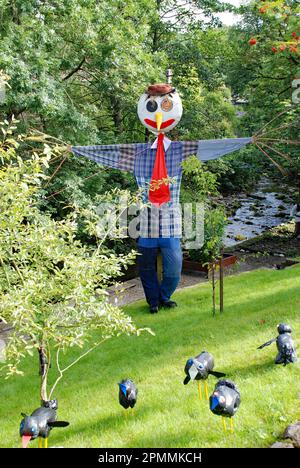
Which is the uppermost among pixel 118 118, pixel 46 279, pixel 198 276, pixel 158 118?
pixel 158 118

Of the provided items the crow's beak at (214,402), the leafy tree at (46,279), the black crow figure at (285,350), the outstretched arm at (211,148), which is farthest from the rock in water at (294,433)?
the outstretched arm at (211,148)

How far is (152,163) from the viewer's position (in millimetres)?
6742

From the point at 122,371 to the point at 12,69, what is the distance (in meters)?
4.14

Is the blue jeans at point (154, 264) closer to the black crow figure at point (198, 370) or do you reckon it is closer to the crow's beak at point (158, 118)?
the crow's beak at point (158, 118)

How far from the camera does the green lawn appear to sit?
148 inches

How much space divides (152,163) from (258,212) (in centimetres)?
917

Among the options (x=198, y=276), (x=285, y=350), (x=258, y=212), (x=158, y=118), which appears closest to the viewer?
(x=285, y=350)

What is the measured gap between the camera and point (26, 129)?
798 centimetres

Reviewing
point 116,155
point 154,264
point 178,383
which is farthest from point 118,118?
point 178,383

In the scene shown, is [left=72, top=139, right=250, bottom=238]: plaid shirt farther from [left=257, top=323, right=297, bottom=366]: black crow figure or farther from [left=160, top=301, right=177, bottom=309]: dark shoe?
[left=257, top=323, right=297, bottom=366]: black crow figure

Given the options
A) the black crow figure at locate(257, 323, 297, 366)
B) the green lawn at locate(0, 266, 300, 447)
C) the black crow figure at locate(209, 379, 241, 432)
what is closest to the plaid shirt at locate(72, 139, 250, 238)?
the green lawn at locate(0, 266, 300, 447)

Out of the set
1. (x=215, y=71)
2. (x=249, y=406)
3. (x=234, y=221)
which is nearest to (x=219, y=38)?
(x=215, y=71)

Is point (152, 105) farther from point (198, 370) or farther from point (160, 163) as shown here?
point (198, 370)

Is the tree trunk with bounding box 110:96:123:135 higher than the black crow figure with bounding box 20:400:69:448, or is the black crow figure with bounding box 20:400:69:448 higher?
the tree trunk with bounding box 110:96:123:135
